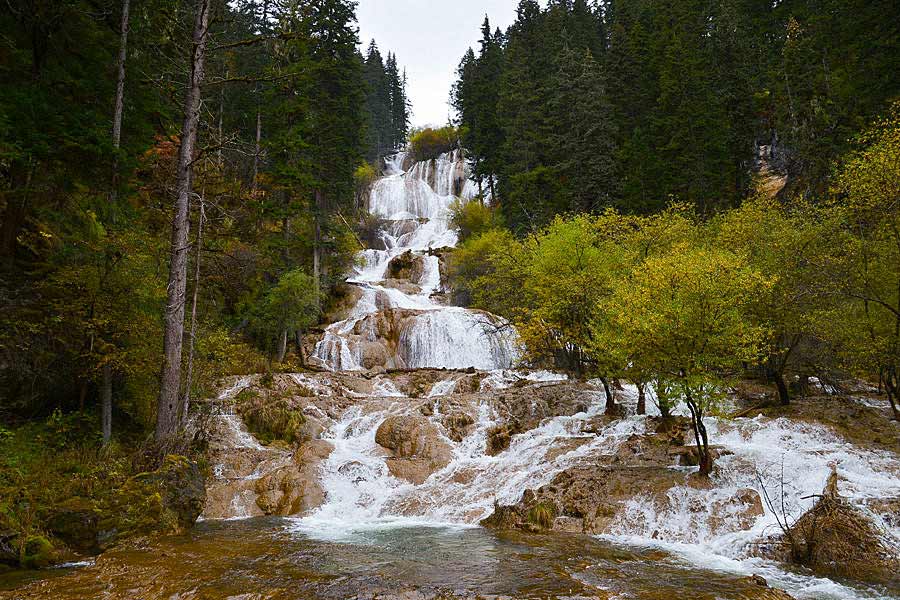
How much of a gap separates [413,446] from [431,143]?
63.5 m

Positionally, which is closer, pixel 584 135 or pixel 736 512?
pixel 736 512

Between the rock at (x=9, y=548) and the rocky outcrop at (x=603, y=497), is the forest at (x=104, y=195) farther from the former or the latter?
the rocky outcrop at (x=603, y=497)

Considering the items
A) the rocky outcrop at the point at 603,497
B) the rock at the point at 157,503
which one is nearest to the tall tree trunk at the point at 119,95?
the rock at the point at 157,503

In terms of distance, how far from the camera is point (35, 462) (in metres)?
9.41

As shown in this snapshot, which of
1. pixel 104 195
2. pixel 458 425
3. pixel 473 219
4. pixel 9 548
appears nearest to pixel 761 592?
pixel 9 548

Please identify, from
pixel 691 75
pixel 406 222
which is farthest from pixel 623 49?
pixel 406 222

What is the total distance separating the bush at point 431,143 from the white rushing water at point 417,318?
17195 mm

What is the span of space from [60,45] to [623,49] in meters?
38.0

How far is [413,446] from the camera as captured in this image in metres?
15.6

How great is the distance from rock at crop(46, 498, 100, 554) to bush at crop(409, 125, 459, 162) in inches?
2600

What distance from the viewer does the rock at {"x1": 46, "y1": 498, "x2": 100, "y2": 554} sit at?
729 centimetres

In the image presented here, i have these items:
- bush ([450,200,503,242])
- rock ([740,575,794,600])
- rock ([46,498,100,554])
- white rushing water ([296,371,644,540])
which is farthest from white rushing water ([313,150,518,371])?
rock ([46,498,100,554])

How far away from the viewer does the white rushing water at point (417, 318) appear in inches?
1088

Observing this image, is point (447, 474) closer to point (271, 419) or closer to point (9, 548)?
point (271, 419)
